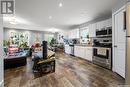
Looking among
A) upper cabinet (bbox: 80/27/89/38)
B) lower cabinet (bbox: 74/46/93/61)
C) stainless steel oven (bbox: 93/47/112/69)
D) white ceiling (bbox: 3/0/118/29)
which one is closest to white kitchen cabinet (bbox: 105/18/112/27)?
white ceiling (bbox: 3/0/118/29)

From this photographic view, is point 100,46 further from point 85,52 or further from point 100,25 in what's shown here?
point 85,52

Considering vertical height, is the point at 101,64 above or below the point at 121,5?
below

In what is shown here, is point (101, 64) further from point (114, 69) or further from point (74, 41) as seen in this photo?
point (74, 41)

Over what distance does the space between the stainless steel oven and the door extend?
0.36m

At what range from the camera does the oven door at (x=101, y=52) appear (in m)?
3.93

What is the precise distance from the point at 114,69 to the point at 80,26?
4.56m

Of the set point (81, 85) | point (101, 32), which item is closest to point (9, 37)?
point (101, 32)

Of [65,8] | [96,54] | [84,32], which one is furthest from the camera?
[84,32]

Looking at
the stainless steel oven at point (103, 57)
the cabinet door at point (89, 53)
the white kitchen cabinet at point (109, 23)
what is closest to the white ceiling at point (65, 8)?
the white kitchen cabinet at point (109, 23)

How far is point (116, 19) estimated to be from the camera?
346cm

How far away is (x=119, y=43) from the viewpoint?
10.6ft

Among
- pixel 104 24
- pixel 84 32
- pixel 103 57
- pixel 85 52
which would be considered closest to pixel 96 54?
pixel 103 57

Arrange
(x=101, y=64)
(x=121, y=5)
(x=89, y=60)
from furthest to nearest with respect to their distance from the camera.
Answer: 1. (x=89, y=60)
2. (x=101, y=64)
3. (x=121, y=5)

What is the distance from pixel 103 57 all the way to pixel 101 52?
0.77ft
